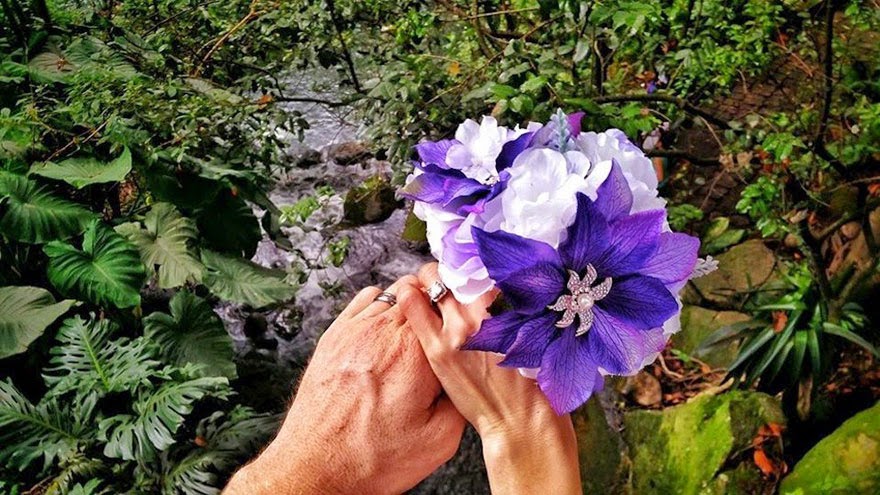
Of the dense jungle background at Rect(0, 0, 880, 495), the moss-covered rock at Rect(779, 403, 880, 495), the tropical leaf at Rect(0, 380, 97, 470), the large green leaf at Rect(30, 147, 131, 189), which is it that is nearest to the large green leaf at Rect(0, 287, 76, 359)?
the dense jungle background at Rect(0, 0, 880, 495)

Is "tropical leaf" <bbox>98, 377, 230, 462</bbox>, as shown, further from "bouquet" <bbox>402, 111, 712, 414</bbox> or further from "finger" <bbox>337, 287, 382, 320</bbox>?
"bouquet" <bbox>402, 111, 712, 414</bbox>

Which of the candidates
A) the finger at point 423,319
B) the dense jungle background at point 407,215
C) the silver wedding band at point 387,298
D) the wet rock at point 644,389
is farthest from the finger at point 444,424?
the wet rock at point 644,389

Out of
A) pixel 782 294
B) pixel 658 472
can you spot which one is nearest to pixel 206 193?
pixel 658 472

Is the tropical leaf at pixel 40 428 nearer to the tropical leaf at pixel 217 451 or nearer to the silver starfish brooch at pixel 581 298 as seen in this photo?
the tropical leaf at pixel 217 451

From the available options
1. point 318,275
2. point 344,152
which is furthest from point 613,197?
point 344,152

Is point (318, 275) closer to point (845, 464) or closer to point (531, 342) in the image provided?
point (845, 464)

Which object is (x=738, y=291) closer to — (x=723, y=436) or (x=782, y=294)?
(x=782, y=294)
